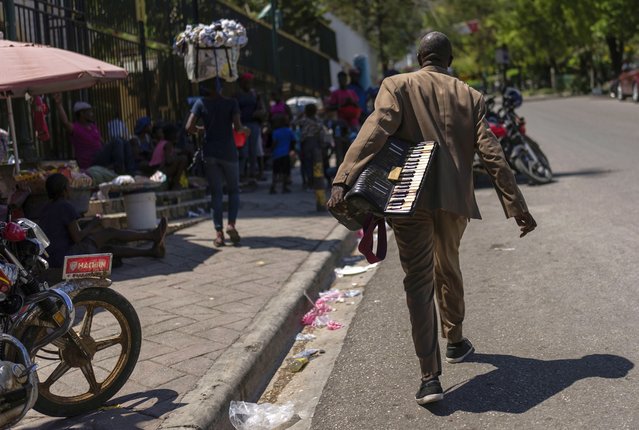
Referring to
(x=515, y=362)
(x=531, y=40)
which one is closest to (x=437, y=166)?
(x=515, y=362)

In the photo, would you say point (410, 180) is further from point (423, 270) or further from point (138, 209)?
point (138, 209)

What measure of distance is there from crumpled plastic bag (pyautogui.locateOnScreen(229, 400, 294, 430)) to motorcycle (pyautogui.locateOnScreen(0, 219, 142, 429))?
0.67m

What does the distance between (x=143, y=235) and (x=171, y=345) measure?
9.77ft

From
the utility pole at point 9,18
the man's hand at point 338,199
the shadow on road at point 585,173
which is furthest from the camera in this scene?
the shadow on road at point 585,173

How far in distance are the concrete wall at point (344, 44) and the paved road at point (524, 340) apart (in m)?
28.6

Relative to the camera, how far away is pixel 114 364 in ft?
16.9

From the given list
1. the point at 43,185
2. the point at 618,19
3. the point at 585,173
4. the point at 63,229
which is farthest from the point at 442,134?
the point at 618,19

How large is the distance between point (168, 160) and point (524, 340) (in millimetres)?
7752

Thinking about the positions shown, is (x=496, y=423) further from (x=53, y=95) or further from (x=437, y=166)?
(x=53, y=95)

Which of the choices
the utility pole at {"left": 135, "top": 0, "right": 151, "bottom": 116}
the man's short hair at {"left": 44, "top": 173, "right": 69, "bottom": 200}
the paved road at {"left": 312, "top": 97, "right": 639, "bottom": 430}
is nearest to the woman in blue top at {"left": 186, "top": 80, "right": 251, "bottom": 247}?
the paved road at {"left": 312, "top": 97, "right": 639, "bottom": 430}

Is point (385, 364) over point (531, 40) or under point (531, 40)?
under

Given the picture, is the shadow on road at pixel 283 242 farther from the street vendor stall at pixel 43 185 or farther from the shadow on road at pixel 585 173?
the shadow on road at pixel 585 173

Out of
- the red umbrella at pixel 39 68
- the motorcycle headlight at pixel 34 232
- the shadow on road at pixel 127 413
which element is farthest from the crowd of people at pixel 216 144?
the shadow on road at pixel 127 413

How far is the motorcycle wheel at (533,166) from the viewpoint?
43.8 ft
